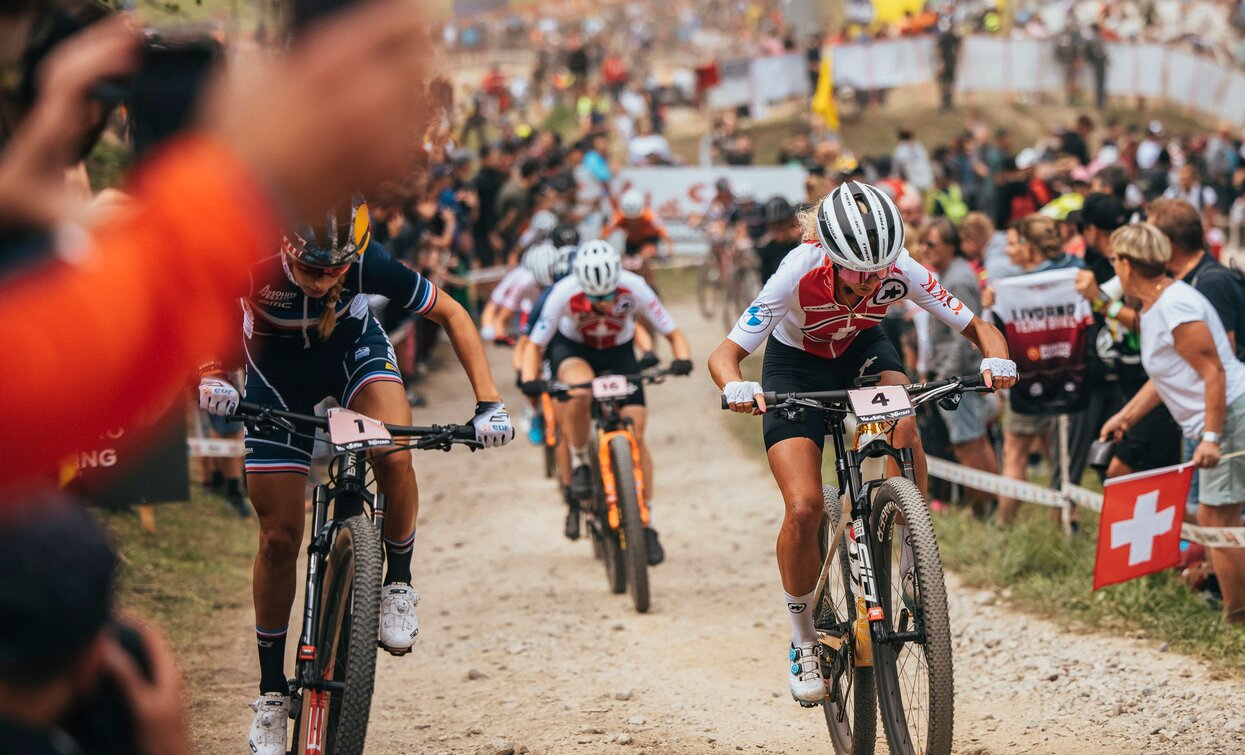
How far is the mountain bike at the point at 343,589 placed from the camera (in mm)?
4715

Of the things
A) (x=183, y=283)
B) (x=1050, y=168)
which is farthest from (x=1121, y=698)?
(x=1050, y=168)

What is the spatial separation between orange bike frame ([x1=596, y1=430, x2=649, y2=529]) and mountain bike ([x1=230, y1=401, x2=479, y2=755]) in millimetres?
3520

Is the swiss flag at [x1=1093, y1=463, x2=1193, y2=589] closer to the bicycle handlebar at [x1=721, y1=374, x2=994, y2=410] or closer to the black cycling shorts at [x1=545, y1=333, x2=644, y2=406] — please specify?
the bicycle handlebar at [x1=721, y1=374, x2=994, y2=410]

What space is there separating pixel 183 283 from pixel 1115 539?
6.60m

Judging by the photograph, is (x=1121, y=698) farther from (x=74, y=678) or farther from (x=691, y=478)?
(x=691, y=478)

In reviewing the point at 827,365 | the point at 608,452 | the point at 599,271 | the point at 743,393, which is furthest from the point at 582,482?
the point at 743,393

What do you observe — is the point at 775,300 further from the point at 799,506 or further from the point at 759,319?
the point at 799,506

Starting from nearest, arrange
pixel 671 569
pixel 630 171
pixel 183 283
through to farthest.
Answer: pixel 183 283, pixel 671 569, pixel 630 171

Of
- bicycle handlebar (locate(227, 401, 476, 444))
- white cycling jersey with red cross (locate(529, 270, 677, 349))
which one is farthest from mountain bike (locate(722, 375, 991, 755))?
white cycling jersey with red cross (locate(529, 270, 677, 349))

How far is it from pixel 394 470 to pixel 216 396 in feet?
2.77

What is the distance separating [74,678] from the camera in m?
1.75

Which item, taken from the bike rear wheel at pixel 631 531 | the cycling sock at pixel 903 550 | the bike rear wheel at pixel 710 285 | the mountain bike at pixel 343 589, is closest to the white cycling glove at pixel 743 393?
the cycling sock at pixel 903 550

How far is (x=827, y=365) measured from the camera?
6.18 m

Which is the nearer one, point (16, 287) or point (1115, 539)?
point (16, 287)
